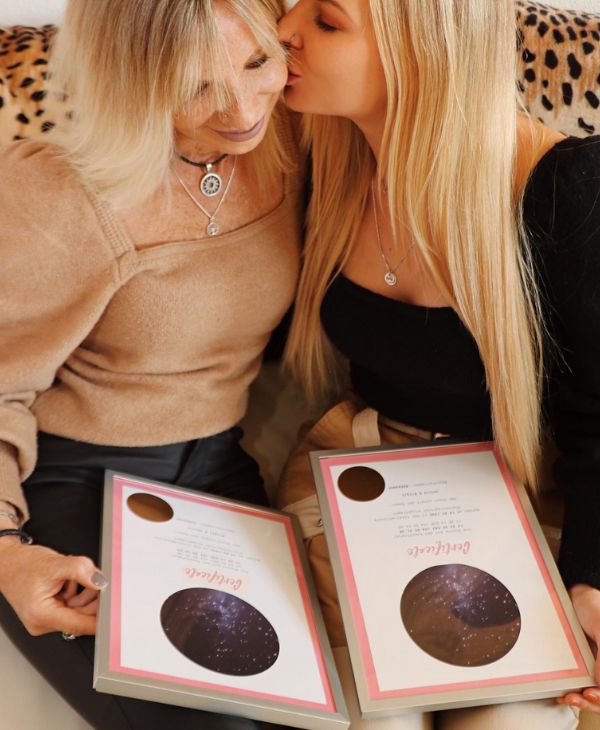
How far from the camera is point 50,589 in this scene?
100cm

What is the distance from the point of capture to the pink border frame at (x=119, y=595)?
2.94 ft

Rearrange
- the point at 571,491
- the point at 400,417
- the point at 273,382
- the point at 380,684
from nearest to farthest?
the point at 380,684 < the point at 571,491 < the point at 400,417 < the point at 273,382

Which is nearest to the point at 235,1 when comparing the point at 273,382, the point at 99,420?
the point at 99,420

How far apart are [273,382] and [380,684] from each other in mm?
666

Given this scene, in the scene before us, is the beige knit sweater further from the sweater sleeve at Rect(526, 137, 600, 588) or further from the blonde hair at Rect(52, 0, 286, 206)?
the sweater sleeve at Rect(526, 137, 600, 588)

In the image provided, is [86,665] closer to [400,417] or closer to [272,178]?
[400,417]

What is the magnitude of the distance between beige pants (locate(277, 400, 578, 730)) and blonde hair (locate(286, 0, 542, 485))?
18cm

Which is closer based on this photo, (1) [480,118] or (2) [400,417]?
(1) [480,118]

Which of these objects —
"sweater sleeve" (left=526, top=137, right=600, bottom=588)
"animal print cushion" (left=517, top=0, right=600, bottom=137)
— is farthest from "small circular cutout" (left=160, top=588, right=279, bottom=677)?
"animal print cushion" (left=517, top=0, right=600, bottom=137)

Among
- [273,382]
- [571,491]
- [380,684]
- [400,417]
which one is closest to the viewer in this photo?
[380,684]

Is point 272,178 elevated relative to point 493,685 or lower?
elevated

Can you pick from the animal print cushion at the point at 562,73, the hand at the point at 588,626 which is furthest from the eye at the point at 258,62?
the hand at the point at 588,626

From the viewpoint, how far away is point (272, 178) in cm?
120

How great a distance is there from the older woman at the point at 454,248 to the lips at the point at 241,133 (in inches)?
2.3
